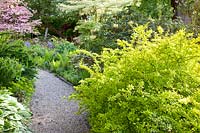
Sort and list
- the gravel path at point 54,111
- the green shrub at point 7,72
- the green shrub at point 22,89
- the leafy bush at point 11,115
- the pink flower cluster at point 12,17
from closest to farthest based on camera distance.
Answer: the leafy bush at point 11,115 < the gravel path at point 54,111 < the green shrub at point 7,72 < the green shrub at point 22,89 < the pink flower cluster at point 12,17

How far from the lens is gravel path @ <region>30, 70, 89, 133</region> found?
4851 mm

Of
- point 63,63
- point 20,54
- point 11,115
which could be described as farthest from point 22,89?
point 63,63

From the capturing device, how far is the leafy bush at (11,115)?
3375 millimetres

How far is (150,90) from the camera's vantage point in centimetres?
367

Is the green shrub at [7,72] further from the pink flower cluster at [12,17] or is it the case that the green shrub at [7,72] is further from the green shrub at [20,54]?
the pink flower cluster at [12,17]

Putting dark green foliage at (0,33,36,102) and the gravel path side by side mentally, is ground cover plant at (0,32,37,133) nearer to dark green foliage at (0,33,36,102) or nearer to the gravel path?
→ dark green foliage at (0,33,36,102)

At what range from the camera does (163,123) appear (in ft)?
11.4

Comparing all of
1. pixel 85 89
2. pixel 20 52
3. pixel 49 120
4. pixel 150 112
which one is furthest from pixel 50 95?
pixel 150 112

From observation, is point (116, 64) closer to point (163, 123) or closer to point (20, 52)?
point (163, 123)

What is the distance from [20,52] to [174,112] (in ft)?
10.8

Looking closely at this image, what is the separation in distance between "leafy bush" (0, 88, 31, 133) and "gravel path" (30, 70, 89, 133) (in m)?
0.92

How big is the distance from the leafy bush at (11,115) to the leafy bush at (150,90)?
764 millimetres

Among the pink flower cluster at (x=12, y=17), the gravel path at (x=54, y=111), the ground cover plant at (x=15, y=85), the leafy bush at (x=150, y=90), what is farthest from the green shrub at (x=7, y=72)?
the pink flower cluster at (x=12, y=17)

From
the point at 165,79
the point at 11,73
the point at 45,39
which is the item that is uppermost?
the point at 165,79
